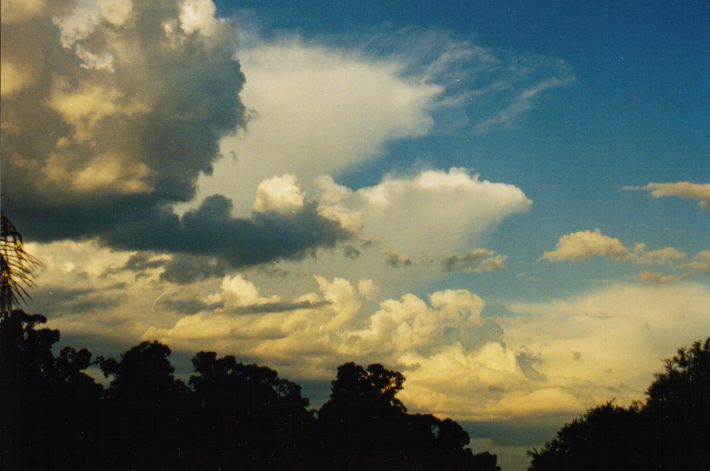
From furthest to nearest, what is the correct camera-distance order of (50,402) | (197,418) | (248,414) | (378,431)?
(378,431) → (248,414) → (197,418) → (50,402)

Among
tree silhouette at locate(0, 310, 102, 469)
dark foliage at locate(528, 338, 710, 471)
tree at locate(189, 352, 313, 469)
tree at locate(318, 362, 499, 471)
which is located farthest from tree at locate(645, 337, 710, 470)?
tree silhouette at locate(0, 310, 102, 469)

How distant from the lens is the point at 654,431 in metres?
53.9

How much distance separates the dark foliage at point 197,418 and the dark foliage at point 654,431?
61.9 feet

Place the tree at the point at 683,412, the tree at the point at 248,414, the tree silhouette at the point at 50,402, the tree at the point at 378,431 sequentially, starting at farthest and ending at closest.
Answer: the tree at the point at 378,431 < the tree at the point at 248,414 < the tree at the point at 683,412 < the tree silhouette at the point at 50,402

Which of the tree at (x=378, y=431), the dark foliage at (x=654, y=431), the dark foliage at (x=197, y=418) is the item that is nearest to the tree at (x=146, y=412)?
the dark foliage at (x=197, y=418)

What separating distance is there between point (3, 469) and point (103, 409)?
116ft

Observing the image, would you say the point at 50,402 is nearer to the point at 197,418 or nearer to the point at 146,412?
the point at 146,412

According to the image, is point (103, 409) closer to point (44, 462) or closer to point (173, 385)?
point (44, 462)

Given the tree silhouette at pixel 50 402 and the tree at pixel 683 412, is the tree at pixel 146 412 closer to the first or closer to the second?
the tree silhouette at pixel 50 402

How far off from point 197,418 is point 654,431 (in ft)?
126

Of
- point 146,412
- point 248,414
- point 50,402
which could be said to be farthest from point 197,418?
point 50,402

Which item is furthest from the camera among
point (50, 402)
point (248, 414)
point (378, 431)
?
point (378, 431)

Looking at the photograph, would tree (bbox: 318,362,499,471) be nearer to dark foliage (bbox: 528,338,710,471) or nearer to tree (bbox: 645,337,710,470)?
dark foliage (bbox: 528,338,710,471)

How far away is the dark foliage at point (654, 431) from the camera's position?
51.6 meters
